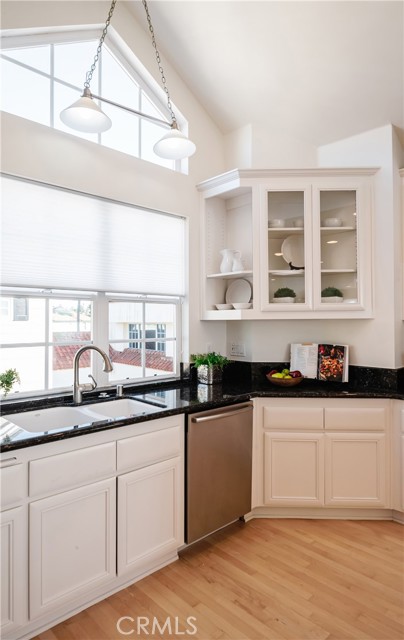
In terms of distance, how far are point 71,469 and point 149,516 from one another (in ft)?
1.88

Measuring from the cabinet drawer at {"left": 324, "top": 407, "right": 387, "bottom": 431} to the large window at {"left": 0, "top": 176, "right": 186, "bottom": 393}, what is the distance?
4.06ft

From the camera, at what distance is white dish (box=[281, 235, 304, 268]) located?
303 cm

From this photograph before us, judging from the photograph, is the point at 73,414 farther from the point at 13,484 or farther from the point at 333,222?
the point at 333,222

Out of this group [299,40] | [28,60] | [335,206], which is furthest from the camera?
[335,206]

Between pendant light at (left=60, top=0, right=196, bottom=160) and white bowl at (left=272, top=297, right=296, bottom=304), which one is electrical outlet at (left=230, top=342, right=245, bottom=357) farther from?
pendant light at (left=60, top=0, right=196, bottom=160)

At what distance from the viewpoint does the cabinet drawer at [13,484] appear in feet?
5.27

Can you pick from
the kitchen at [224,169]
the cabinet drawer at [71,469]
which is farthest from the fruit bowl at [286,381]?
the cabinet drawer at [71,469]

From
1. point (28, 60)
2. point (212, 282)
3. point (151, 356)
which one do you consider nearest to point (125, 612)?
point (151, 356)

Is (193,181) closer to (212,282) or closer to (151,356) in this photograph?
(212,282)

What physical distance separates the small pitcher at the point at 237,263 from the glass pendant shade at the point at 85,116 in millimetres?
1436

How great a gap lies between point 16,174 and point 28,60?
31.5 inches

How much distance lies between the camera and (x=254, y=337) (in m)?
3.24

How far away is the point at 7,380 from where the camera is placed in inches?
85.5

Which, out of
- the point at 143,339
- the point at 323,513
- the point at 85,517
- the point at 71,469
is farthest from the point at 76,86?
the point at 323,513
